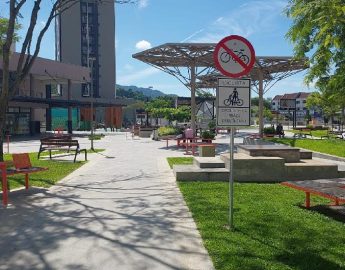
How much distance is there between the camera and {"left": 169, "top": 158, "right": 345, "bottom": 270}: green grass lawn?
16.9 ft

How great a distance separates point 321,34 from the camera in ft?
19.9

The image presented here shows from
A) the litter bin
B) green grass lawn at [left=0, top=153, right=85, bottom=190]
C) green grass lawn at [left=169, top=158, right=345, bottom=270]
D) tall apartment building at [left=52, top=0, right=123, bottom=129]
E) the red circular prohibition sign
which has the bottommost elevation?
green grass lawn at [left=0, top=153, right=85, bottom=190]

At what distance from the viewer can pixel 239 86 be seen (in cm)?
662

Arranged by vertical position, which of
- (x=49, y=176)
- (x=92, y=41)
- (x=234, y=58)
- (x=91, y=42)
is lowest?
(x=49, y=176)

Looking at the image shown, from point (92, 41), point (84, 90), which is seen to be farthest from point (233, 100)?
point (92, 41)

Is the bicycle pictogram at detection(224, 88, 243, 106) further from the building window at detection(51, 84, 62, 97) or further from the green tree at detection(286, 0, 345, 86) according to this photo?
the building window at detection(51, 84, 62, 97)

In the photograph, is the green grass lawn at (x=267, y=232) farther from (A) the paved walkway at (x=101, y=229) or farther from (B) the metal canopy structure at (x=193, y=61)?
(B) the metal canopy structure at (x=193, y=61)

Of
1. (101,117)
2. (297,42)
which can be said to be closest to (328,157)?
(297,42)

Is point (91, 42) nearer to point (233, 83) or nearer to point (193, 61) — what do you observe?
point (193, 61)

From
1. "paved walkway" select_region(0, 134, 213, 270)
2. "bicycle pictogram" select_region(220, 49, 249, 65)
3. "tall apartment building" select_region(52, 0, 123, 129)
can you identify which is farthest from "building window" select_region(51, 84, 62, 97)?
"bicycle pictogram" select_region(220, 49, 249, 65)

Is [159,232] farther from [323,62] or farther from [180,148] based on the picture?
[180,148]

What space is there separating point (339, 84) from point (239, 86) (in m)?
1.84

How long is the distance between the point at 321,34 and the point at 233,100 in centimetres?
147

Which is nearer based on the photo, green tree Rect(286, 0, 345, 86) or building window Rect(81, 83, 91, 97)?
green tree Rect(286, 0, 345, 86)
